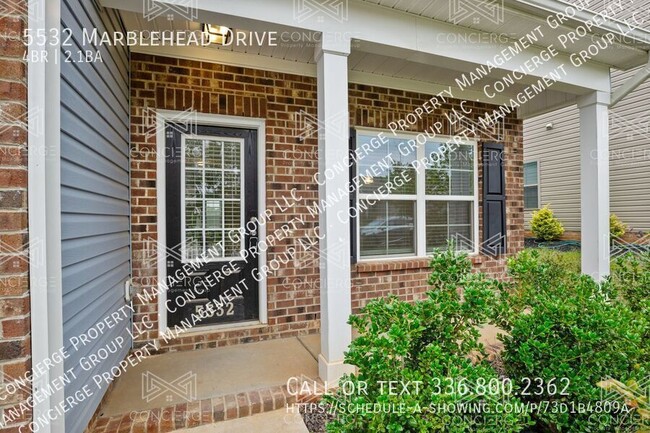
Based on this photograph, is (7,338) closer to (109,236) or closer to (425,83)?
(109,236)

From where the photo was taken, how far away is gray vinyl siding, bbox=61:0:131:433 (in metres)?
1.46

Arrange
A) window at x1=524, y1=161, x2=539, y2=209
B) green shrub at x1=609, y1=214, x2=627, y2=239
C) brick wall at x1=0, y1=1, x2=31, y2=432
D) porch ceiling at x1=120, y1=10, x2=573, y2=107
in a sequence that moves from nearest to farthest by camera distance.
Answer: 1. brick wall at x1=0, y1=1, x2=31, y2=432
2. porch ceiling at x1=120, y1=10, x2=573, y2=107
3. green shrub at x1=609, y1=214, x2=627, y2=239
4. window at x1=524, y1=161, x2=539, y2=209

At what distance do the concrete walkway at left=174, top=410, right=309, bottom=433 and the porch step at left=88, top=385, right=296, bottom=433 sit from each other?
0.03 meters

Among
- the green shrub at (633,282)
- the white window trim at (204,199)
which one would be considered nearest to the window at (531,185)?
the green shrub at (633,282)

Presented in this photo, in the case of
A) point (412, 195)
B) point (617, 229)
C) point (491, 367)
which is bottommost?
point (491, 367)

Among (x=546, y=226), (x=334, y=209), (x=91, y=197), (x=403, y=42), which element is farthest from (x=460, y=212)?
(x=546, y=226)

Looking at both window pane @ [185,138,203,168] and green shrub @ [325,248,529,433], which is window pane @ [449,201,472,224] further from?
window pane @ [185,138,203,168]

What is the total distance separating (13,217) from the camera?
1170 mm

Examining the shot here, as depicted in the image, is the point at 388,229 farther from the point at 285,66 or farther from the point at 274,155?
the point at 285,66

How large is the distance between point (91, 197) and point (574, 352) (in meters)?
2.65

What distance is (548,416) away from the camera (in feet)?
4.95

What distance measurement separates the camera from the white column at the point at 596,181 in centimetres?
326

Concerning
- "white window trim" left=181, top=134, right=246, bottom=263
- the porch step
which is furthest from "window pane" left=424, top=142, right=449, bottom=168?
the porch step

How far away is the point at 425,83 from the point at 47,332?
12.7 feet
